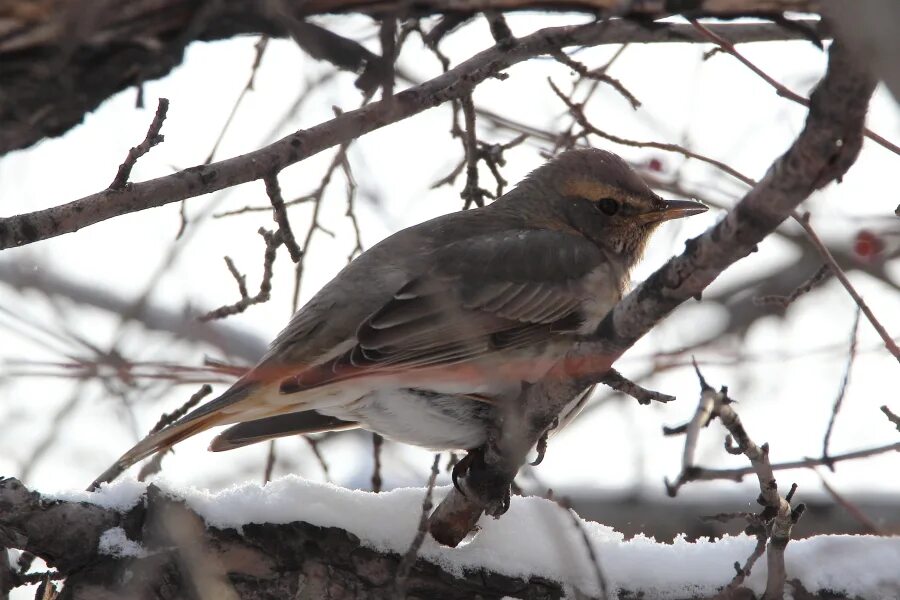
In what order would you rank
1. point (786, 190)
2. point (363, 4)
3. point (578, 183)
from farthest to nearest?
point (578, 183) < point (363, 4) < point (786, 190)

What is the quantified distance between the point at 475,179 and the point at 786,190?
3.06 m

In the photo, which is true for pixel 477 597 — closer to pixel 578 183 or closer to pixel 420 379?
pixel 420 379

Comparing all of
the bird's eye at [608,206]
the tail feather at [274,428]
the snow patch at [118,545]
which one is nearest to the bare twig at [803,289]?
the bird's eye at [608,206]

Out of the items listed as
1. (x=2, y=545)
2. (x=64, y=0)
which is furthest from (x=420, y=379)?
(x=64, y=0)

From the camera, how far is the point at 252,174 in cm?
361

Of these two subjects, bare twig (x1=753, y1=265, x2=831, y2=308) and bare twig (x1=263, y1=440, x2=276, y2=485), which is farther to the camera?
bare twig (x1=263, y1=440, x2=276, y2=485)

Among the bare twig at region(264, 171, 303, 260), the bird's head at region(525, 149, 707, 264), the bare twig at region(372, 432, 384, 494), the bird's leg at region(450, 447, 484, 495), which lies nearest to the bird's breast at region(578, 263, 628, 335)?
the bird's head at region(525, 149, 707, 264)

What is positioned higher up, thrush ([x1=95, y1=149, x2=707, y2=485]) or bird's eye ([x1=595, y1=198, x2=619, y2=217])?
bird's eye ([x1=595, y1=198, x2=619, y2=217])

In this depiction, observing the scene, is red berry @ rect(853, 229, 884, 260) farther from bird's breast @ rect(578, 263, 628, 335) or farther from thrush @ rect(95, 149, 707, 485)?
bird's breast @ rect(578, 263, 628, 335)

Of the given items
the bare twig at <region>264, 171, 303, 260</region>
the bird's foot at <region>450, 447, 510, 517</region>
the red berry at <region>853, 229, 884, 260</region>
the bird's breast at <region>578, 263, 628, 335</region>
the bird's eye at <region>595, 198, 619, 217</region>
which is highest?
the bird's eye at <region>595, 198, 619, 217</region>

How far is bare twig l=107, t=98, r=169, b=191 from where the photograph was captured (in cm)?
339

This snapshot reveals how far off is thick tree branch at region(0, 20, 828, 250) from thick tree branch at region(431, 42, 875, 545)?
0.89 m

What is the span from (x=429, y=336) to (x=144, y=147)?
1763 millimetres

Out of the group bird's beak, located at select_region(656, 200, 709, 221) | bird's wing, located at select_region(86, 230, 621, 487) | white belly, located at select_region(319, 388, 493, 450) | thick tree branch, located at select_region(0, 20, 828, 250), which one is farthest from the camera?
bird's beak, located at select_region(656, 200, 709, 221)
